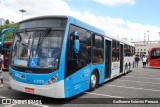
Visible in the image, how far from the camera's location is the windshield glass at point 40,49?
7156mm

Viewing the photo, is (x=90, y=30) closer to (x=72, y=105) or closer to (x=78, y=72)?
(x=78, y=72)

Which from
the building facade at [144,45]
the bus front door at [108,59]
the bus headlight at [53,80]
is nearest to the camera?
the bus headlight at [53,80]

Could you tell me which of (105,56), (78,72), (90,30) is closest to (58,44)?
(78,72)

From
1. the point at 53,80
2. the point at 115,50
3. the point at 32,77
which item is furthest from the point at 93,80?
the point at 115,50

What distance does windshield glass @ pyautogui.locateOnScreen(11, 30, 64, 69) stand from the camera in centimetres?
716

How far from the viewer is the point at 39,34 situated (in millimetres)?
7520

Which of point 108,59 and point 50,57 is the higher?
point 50,57

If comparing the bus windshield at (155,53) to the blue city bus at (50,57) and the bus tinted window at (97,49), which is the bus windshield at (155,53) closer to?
the bus tinted window at (97,49)

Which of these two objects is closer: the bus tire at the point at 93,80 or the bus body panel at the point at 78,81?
the bus body panel at the point at 78,81

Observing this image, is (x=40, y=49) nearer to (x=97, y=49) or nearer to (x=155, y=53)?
(x=97, y=49)

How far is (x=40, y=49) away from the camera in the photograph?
731cm

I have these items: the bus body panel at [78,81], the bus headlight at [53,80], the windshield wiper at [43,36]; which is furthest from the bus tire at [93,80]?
the windshield wiper at [43,36]

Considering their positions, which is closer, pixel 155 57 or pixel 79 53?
pixel 79 53

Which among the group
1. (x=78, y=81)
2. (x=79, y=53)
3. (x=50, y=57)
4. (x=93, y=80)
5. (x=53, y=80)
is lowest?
(x=93, y=80)
